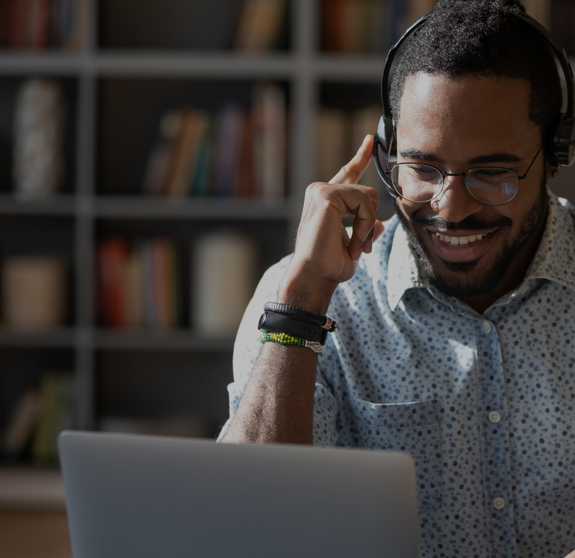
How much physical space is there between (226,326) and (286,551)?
175 centimetres

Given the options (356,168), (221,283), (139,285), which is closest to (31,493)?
(139,285)

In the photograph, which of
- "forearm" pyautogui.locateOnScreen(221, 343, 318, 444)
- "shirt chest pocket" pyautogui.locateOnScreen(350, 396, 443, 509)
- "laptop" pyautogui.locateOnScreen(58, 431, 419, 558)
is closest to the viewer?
"laptop" pyautogui.locateOnScreen(58, 431, 419, 558)

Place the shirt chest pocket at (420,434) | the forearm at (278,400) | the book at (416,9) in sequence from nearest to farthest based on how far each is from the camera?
the forearm at (278,400) < the shirt chest pocket at (420,434) < the book at (416,9)

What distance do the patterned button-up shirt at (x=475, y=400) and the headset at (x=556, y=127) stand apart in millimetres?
126

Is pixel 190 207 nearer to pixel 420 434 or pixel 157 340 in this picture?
pixel 157 340

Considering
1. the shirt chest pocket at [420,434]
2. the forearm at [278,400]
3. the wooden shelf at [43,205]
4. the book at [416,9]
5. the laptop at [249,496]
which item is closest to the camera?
the laptop at [249,496]

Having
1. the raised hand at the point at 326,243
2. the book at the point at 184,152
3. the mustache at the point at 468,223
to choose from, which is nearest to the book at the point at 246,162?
the book at the point at 184,152

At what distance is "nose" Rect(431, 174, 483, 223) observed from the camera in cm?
101

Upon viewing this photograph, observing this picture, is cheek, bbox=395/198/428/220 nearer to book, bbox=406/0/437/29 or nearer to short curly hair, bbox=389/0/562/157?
short curly hair, bbox=389/0/562/157

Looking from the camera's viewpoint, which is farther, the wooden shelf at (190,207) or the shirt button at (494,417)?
the wooden shelf at (190,207)

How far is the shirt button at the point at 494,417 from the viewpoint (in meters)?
1.06

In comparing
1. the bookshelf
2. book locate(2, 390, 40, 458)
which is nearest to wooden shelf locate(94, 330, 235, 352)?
the bookshelf

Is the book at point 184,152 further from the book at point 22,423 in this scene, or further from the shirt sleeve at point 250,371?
the shirt sleeve at point 250,371

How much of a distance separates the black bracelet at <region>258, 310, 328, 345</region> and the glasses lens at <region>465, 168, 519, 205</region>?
0.31 m
